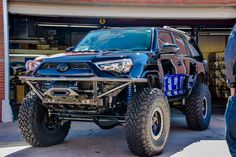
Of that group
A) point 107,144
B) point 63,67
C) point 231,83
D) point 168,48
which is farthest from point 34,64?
point 231,83

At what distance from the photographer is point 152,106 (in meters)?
5.53

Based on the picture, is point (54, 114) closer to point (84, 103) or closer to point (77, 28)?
→ point (84, 103)

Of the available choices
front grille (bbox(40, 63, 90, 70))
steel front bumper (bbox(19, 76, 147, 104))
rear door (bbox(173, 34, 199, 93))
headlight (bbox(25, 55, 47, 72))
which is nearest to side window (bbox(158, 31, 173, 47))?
rear door (bbox(173, 34, 199, 93))

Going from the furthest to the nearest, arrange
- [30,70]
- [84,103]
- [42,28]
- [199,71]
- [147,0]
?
[42,28] < [147,0] < [199,71] < [30,70] < [84,103]

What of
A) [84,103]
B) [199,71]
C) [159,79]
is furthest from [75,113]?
[199,71]

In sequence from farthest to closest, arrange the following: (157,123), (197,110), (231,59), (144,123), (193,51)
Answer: (193,51) → (197,110) → (157,123) → (144,123) → (231,59)

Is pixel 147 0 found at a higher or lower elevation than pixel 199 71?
higher

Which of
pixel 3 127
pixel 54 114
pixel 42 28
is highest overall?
pixel 42 28

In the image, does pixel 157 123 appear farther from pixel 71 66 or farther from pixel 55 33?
pixel 55 33

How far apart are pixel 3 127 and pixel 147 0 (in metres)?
5.13

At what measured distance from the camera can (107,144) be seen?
257 inches

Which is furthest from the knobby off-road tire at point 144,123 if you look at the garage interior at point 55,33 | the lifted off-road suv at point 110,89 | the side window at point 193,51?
the garage interior at point 55,33

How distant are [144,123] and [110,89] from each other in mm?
678

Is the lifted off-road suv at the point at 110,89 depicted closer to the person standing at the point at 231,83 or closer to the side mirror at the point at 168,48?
the side mirror at the point at 168,48
